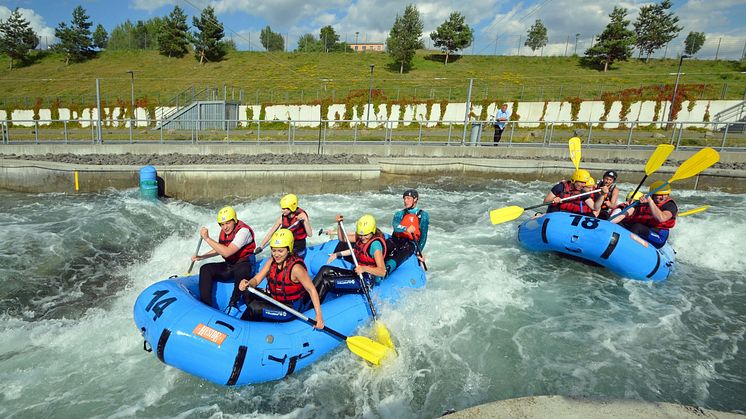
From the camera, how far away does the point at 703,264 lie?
8.42 meters

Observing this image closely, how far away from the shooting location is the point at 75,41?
5297 cm

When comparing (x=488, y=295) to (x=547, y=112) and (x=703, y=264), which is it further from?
(x=547, y=112)

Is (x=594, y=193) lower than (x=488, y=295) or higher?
higher

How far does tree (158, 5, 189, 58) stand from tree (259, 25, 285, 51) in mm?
27136

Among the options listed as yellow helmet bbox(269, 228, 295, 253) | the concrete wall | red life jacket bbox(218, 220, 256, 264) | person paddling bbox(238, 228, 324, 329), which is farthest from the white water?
the concrete wall

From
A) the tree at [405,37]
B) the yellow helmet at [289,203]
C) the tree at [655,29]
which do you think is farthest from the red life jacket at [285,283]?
the tree at [655,29]

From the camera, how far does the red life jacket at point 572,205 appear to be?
8047 mm

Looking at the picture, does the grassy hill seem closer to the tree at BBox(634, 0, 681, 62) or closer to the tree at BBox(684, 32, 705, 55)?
the tree at BBox(634, 0, 681, 62)

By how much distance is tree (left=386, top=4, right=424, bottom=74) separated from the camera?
49.9m

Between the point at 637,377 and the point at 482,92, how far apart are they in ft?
113

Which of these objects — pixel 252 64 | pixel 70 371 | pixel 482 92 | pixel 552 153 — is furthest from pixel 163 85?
pixel 70 371

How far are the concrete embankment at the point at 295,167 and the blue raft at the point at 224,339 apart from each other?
779 centimetres

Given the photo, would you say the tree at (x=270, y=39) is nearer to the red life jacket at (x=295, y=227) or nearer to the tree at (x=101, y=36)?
the tree at (x=101, y=36)

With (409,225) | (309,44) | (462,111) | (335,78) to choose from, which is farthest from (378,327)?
(309,44)
